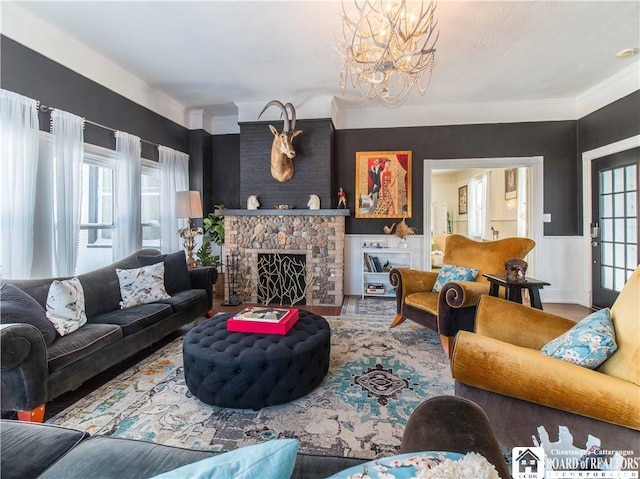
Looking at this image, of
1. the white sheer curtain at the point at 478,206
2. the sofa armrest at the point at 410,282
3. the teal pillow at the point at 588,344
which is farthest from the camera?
the white sheer curtain at the point at 478,206

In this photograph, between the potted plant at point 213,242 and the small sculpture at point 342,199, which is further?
the potted plant at point 213,242

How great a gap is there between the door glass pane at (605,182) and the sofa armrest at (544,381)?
3907 millimetres

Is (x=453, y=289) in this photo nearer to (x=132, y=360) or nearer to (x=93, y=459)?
(x=93, y=459)

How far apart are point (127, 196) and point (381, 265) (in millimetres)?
3649

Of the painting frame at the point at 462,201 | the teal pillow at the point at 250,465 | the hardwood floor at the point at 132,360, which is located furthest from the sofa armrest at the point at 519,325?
the painting frame at the point at 462,201

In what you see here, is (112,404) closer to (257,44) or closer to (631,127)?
(257,44)

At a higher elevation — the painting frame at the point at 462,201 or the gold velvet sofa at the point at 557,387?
the painting frame at the point at 462,201

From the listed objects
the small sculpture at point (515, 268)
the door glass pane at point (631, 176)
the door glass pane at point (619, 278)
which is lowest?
the door glass pane at point (619, 278)

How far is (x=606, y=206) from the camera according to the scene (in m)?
4.03

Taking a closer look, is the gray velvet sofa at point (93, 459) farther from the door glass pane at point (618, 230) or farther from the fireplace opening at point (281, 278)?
the door glass pane at point (618, 230)

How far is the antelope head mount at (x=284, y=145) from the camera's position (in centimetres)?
411

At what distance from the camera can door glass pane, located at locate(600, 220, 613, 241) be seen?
3966mm

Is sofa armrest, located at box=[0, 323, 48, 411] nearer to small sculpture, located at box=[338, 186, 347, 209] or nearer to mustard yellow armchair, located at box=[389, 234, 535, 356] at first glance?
mustard yellow armchair, located at box=[389, 234, 535, 356]

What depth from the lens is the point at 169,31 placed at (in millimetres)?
2816
